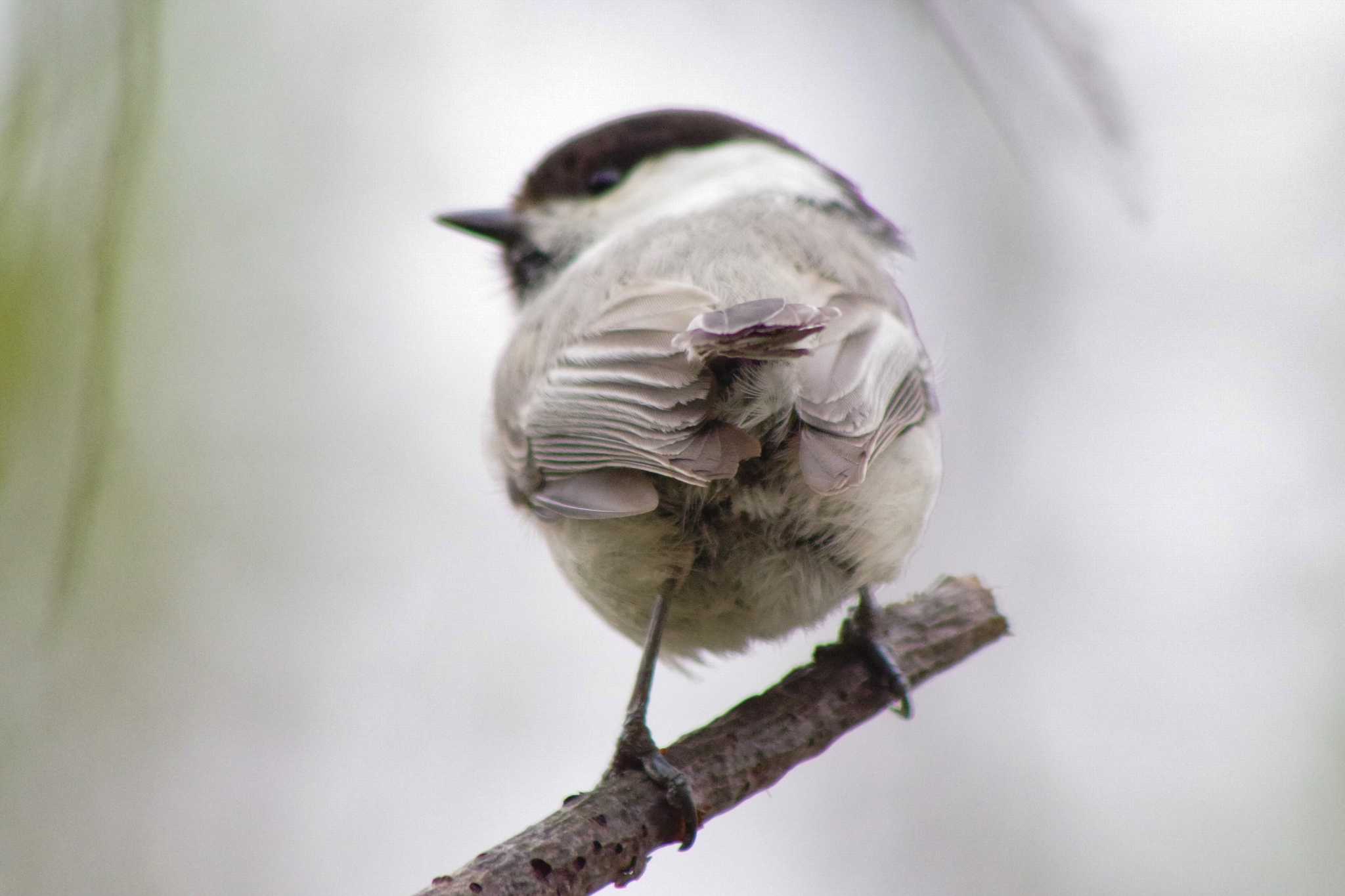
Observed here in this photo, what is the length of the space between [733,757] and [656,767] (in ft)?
0.48

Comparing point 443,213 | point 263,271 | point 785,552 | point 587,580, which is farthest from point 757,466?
point 263,271

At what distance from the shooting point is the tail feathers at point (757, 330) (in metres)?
1.54

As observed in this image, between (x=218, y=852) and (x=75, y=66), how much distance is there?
2.42 m

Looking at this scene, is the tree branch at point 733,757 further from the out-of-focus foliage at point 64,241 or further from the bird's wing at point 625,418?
the out-of-focus foliage at point 64,241

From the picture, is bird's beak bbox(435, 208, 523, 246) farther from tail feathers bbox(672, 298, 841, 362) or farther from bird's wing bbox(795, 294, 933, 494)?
tail feathers bbox(672, 298, 841, 362)

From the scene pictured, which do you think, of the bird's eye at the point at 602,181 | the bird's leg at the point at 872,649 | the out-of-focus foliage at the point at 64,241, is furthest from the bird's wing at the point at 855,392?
the bird's eye at the point at 602,181

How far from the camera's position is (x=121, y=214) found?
3.63 feet

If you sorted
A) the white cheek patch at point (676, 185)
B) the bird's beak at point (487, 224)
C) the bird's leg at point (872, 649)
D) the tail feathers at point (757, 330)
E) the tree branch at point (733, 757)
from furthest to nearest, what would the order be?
the bird's beak at point (487, 224)
the white cheek patch at point (676, 185)
the bird's leg at point (872, 649)
the tail feathers at point (757, 330)
the tree branch at point (733, 757)

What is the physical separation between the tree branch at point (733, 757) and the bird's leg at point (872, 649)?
0.02 metres

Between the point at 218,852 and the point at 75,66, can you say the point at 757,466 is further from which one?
the point at 218,852

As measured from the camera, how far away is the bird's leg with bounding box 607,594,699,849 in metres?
1.65

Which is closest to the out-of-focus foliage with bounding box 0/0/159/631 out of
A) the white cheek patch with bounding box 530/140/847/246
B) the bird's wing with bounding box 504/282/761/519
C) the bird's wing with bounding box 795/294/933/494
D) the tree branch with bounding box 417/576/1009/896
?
the tree branch with bounding box 417/576/1009/896

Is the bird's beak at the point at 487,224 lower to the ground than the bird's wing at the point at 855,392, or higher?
higher

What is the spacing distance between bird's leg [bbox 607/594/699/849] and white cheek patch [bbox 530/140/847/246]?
1244 mm
